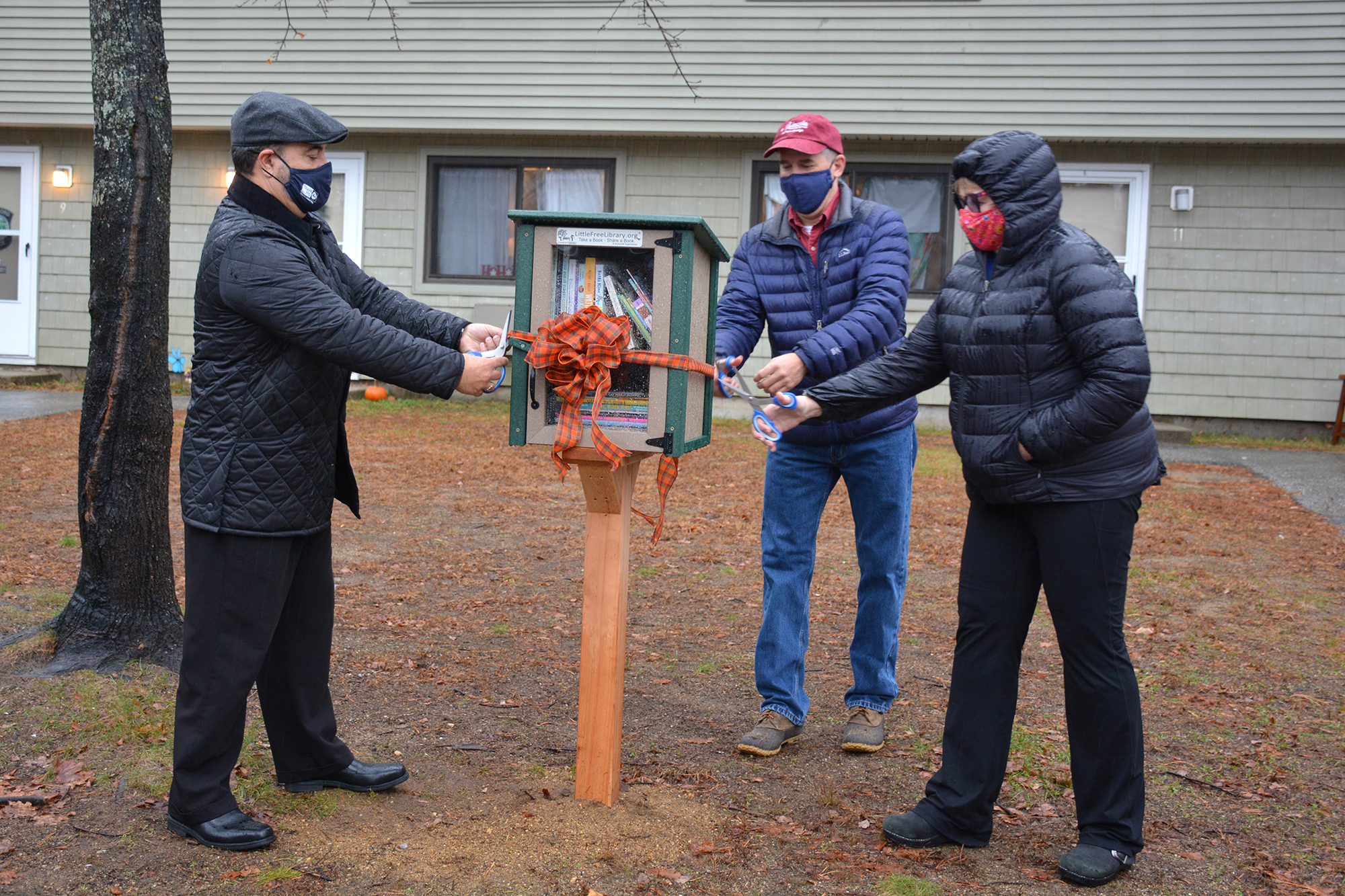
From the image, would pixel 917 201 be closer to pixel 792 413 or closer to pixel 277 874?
pixel 792 413

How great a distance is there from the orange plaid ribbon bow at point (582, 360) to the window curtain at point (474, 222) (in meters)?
9.83

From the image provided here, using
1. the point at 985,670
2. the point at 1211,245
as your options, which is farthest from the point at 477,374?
the point at 1211,245

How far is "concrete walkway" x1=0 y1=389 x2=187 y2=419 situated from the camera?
34.8 ft

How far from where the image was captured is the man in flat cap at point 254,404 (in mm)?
2934

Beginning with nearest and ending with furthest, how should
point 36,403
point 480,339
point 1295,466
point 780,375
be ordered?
point 480,339, point 780,375, point 1295,466, point 36,403

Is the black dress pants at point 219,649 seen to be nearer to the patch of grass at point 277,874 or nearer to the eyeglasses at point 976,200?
the patch of grass at point 277,874

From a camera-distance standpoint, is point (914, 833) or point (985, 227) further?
point (914, 833)

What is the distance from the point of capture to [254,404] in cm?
298

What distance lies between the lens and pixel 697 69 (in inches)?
460

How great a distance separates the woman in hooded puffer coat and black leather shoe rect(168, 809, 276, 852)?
1.72m

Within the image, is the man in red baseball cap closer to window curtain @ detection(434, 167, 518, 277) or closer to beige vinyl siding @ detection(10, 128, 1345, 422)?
beige vinyl siding @ detection(10, 128, 1345, 422)

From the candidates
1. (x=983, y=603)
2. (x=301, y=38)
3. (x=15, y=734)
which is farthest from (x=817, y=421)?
(x=301, y=38)

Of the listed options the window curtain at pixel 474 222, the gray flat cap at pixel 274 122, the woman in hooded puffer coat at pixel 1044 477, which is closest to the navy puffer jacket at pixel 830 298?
the woman in hooded puffer coat at pixel 1044 477

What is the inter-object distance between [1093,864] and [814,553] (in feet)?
4.46
